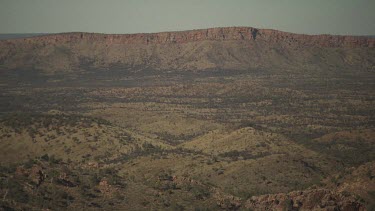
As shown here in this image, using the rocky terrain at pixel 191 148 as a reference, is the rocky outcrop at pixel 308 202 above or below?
above

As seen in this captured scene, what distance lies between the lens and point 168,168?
65812 millimetres

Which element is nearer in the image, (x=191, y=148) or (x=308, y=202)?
(x=308, y=202)

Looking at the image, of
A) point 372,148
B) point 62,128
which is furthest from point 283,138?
point 62,128

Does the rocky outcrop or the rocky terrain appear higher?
the rocky outcrop

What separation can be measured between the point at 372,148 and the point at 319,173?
66.3 feet

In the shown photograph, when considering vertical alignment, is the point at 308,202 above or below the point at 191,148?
above

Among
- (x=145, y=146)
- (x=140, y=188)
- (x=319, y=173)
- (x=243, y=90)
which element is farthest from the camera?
(x=243, y=90)

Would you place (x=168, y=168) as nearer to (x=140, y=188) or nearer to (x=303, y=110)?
(x=140, y=188)

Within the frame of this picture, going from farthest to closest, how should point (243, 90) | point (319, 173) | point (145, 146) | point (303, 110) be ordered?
point (243, 90)
point (303, 110)
point (145, 146)
point (319, 173)

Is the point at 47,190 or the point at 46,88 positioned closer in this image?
the point at 47,190

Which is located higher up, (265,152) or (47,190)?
(47,190)

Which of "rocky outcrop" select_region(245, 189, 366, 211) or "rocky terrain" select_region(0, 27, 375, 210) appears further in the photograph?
"rocky terrain" select_region(0, 27, 375, 210)

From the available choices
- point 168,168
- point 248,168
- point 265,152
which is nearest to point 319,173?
point 248,168

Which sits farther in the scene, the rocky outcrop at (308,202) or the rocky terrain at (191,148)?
the rocky terrain at (191,148)
